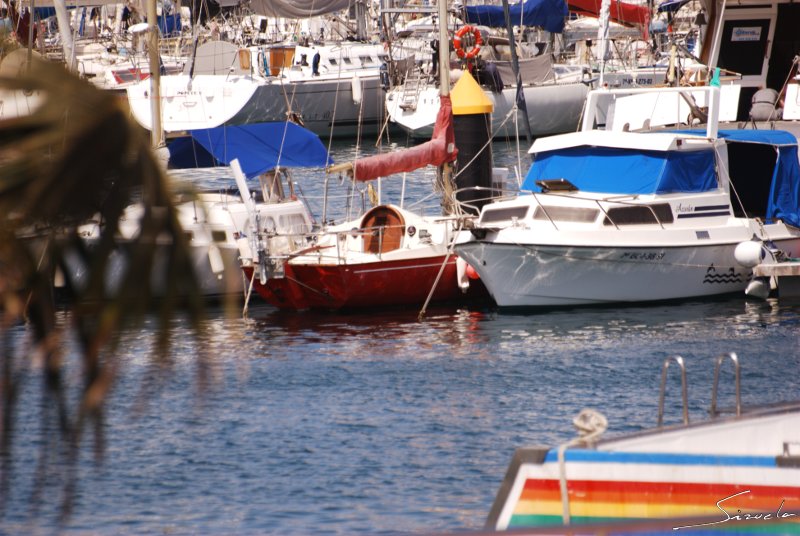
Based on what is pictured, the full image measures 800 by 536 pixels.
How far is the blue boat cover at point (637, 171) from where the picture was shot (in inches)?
818

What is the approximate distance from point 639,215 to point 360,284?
499cm

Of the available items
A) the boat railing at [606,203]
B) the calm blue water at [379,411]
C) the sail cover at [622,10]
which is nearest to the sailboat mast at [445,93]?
the calm blue water at [379,411]

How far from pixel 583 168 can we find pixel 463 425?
845 centimetres

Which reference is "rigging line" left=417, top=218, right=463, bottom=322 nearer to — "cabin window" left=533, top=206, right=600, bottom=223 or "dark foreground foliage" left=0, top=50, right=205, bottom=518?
"cabin window" left=533, top=206, right=600, bottom=223

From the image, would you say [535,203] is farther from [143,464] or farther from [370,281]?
[143,464]

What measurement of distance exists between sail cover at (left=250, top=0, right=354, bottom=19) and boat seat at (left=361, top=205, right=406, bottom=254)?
28.6 metres

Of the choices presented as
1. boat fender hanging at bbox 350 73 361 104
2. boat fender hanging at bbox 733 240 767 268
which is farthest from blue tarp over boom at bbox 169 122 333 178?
boat fender hanging at bbox 350 73 361 104

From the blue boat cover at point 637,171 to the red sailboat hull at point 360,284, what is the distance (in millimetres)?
2498

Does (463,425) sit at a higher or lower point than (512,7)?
lower

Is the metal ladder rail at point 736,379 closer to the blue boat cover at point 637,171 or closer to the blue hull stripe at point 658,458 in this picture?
the blue hull stripe at point 658,458

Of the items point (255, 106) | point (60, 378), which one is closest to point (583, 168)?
point (60, 378)

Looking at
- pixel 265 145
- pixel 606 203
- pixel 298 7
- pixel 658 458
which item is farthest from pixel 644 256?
pixel 298 7

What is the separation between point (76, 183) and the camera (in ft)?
8.82

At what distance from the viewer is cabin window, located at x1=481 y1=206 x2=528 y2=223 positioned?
20.4m
